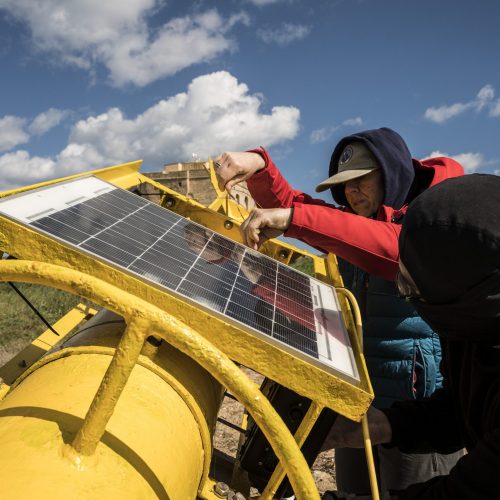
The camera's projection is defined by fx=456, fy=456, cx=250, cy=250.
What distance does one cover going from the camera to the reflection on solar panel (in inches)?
52.6

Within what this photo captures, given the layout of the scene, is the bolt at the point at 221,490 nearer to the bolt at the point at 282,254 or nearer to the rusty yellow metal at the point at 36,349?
the rusty yellow metal at the point at 36,349

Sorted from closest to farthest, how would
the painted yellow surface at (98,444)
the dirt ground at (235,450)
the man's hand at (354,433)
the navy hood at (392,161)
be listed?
the painted yellow surface at (98,444) < the man's hand at (354,433) < the navy hood at (392,161) < the dirt ground at (235,450)

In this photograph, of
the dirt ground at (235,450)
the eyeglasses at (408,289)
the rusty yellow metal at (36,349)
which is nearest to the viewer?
the eyeglasses at (408,289)

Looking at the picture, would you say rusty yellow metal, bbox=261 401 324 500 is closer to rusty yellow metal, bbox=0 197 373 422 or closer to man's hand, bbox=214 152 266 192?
rusty yellow metal, bbox=0 197 373 422

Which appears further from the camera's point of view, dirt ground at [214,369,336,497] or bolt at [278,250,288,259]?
dirt ground at [214,369,336,497]

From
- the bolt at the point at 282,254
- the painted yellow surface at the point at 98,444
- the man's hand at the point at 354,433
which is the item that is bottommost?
the man's hand at the point at 354,433

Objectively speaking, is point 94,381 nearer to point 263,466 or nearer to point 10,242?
point 10,242

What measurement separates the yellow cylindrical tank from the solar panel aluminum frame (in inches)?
11.2

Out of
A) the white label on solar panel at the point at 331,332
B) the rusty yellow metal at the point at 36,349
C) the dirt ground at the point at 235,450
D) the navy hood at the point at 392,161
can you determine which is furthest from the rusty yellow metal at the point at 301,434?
the dirt ground at the point at 235,450

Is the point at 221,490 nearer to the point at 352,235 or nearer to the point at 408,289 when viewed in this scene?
the point at 408,289

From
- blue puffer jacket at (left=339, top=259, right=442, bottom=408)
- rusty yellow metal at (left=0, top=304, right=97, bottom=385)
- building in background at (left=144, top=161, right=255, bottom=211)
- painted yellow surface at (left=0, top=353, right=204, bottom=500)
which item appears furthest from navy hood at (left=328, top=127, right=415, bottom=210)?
building in background at (left=144, top=161, right=255, bottom=211)

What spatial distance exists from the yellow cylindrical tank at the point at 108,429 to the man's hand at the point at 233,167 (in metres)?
1.26

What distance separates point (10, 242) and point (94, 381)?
0.45 meters

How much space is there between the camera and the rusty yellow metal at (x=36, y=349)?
2580 mm
